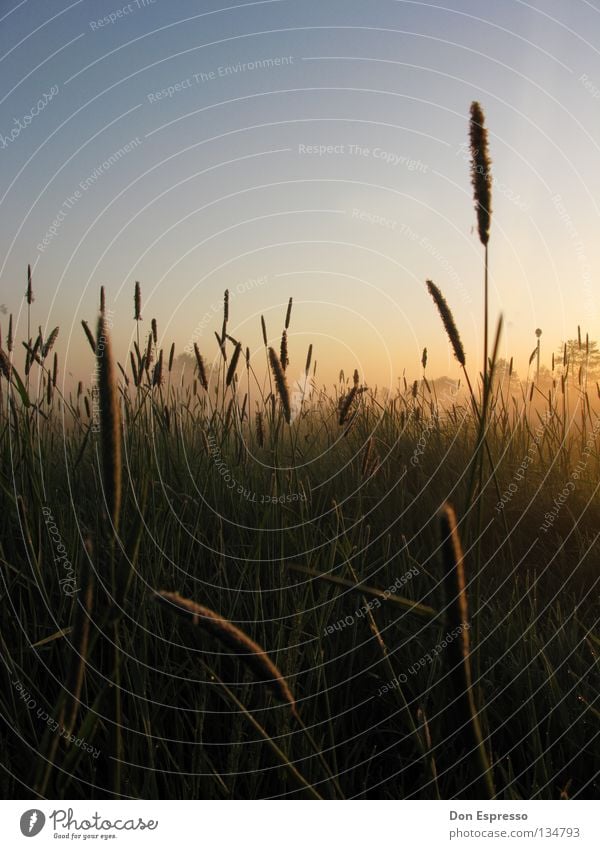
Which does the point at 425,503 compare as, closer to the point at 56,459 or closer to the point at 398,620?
the point at 398,620

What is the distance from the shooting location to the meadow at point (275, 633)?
3.21ft

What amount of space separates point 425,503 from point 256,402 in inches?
40.8

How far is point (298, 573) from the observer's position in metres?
2.31

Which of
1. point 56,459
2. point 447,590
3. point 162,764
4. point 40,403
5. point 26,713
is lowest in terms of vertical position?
point 162,764

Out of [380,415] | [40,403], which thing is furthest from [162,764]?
[380,415]

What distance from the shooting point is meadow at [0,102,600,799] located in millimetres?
977

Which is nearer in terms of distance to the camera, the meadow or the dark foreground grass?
the meadow

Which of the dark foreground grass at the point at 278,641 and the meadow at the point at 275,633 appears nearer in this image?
the meadow at the point at 275,633

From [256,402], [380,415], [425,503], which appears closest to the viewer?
[425,503]

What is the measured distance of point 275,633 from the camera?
202 cm

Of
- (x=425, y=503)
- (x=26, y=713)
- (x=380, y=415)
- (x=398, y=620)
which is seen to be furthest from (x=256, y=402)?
(x=26, y=713)
